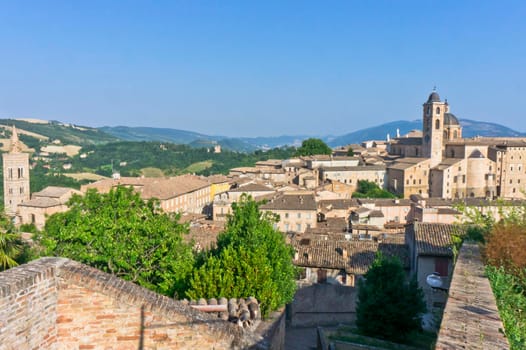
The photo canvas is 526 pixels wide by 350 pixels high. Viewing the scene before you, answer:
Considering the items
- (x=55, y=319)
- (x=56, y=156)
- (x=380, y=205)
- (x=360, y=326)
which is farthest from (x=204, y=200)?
(x=56, y=156)

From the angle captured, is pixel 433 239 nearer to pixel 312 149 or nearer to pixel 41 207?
pixel 41 207

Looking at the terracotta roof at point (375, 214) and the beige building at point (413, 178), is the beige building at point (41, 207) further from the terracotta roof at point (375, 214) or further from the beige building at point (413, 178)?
the beige building at point (413, 178)

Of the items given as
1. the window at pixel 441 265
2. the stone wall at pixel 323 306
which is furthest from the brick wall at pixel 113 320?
the stone wall at pixel 323 306

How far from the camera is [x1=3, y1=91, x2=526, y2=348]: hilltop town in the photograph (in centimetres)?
2264

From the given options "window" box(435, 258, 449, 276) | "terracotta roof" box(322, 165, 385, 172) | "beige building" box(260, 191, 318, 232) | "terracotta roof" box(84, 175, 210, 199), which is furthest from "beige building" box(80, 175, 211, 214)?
"window" box(435, 258, 449, 276)

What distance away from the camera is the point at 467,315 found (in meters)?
6.21

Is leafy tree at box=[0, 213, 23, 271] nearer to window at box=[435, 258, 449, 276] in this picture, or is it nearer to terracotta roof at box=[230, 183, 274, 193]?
window at box=[435, 258, 449, 276]

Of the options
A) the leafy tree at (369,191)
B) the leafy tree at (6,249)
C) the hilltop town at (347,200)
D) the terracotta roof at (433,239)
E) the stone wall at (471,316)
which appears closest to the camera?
the stone wall at (471,316)

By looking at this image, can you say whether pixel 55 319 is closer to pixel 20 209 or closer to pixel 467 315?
pixel 467 315

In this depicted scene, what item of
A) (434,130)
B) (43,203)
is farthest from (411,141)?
(43,203)

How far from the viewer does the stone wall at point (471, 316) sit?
5.29 metres

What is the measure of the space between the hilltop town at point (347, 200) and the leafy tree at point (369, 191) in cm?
73

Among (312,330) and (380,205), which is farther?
(380,205)

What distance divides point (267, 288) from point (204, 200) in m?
65.8
